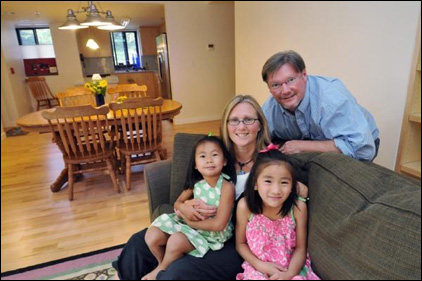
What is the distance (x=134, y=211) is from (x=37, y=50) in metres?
1.16

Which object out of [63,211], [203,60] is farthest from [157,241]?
[203,60]

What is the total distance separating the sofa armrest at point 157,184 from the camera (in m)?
1.17

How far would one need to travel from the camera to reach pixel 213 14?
10.9ft

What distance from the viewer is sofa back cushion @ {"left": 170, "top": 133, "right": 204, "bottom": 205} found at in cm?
112

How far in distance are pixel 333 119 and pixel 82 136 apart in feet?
5.32

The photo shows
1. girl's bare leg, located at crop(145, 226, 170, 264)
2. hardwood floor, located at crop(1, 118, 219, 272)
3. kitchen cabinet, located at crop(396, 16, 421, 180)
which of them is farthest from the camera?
hardwood floor, located at crop(1, 118, 219, 272)

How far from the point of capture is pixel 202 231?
0.86 metres

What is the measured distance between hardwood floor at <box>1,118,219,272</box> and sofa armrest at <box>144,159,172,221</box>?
1.02 feet

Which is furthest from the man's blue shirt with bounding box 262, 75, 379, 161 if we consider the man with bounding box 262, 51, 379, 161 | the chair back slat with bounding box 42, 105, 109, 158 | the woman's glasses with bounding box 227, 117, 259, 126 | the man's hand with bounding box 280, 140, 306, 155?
the chair back slat with bounding box 42, 105, 109, 158

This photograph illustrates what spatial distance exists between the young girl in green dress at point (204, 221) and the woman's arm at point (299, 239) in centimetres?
21

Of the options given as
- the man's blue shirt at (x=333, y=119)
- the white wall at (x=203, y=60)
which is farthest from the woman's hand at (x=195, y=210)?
the white wall at (x=203, y=60)

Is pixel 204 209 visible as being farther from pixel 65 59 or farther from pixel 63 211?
pixel 63 211

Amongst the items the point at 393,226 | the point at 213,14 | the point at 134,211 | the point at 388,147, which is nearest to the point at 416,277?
the point at 393,226

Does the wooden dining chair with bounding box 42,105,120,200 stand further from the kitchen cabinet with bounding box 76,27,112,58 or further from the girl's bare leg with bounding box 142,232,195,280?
the girl's bare leg with bounding box 142,232,195,280
